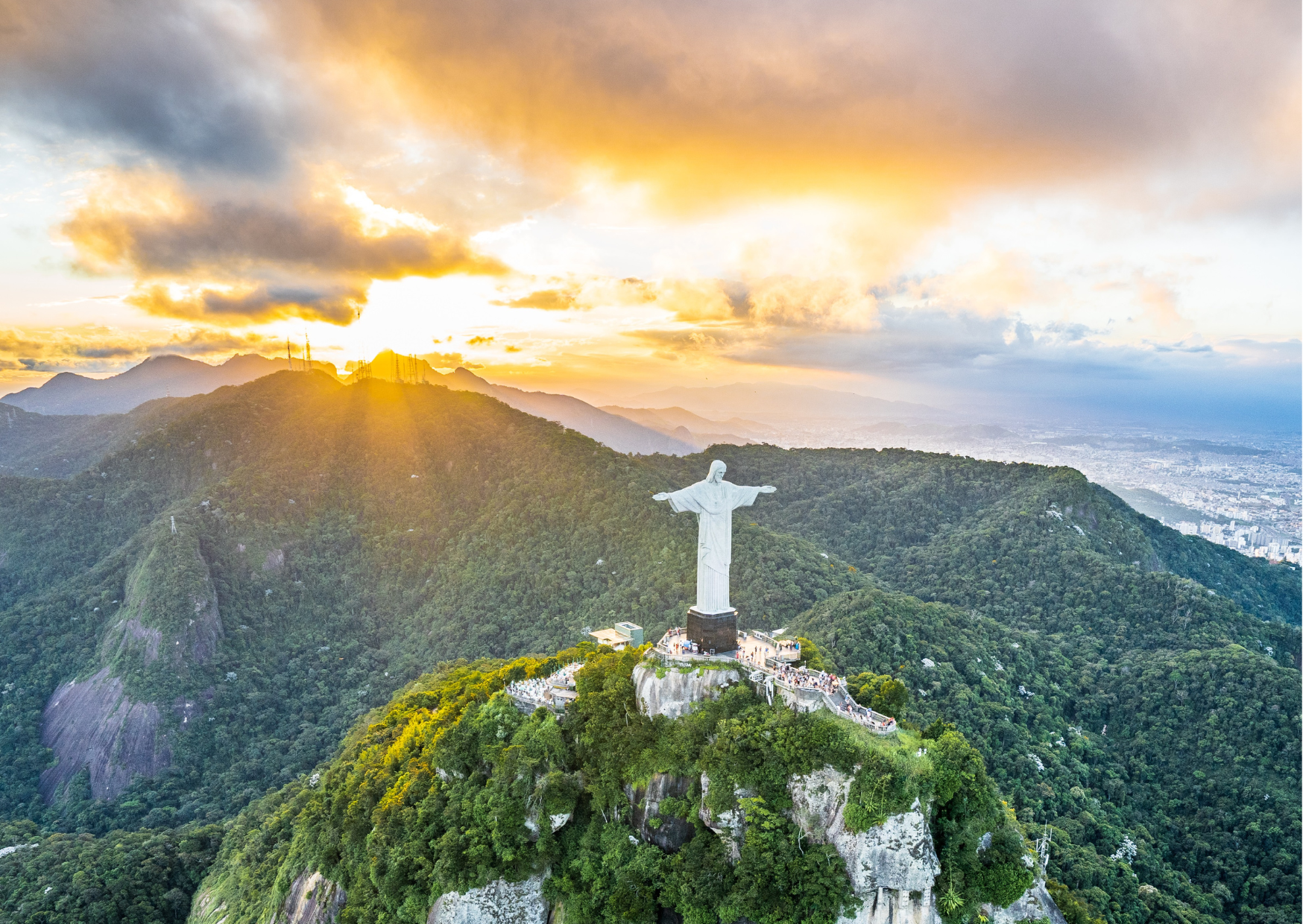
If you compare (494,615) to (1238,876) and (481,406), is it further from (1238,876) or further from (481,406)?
(1238,876)

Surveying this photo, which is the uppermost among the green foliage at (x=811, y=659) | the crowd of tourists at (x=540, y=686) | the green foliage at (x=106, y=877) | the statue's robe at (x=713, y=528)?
the statue's robe at (x=713, y=528)

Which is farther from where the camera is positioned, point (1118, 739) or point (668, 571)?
point (668, 571)

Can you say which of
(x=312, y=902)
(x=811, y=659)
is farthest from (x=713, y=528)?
(x=312, y=902)

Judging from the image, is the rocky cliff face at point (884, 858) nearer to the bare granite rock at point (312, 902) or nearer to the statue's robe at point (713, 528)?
the statue's robe at point (713, 528)

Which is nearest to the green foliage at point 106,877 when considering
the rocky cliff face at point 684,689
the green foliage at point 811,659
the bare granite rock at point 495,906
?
the bare granite rock at point 495,906

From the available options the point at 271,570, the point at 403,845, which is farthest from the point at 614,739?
the point at 271,570

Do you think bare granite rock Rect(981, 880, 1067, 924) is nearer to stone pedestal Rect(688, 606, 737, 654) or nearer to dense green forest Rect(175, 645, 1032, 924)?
dense green forest Rect(175, 645, 1032, 924)
